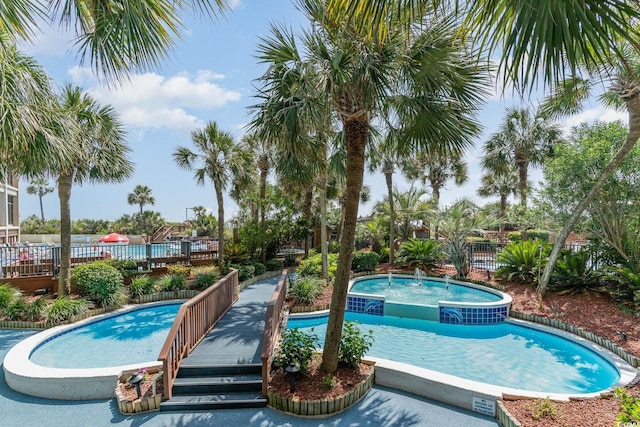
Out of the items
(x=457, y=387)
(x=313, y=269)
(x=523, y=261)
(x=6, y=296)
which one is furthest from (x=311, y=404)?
(x=6, y=296)

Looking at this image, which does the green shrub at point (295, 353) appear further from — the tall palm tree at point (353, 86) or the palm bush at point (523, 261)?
the palm bush at point (523, 261)

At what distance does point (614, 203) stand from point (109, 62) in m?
11.4

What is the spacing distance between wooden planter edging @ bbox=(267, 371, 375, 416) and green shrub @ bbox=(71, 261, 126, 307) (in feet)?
23.9

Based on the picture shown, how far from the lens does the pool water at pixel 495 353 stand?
227 inches

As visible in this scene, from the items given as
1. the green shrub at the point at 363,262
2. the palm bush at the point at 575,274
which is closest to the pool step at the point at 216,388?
the palm bush at the point at 575,274

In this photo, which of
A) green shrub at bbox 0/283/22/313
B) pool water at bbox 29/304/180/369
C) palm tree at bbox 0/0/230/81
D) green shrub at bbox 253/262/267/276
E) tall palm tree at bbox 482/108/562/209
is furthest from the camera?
tall palm tree at bbox 482/108/562/209

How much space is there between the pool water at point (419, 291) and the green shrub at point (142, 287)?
6.74 meters

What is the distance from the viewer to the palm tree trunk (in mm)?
7621

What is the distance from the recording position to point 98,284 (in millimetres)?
9555

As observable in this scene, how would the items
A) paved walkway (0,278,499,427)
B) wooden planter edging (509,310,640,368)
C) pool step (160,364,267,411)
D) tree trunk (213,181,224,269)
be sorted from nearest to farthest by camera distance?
1. paved walkway (0,278,499,427)
2. pool step (160,364,267,411)
3. wooden planter edging (509,310,640,368)
4. tree trunk (213,181,224,269)

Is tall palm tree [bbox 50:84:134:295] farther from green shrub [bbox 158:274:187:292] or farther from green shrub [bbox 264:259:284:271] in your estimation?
green shrub [bbox 264:259:284:271]

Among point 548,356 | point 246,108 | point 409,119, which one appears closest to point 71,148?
point 246,108

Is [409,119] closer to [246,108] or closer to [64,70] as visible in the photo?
[246,108]

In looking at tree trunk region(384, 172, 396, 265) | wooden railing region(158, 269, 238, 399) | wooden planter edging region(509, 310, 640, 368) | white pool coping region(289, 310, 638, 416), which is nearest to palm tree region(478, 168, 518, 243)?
tree trunk region(384, 172, 396, 265)
